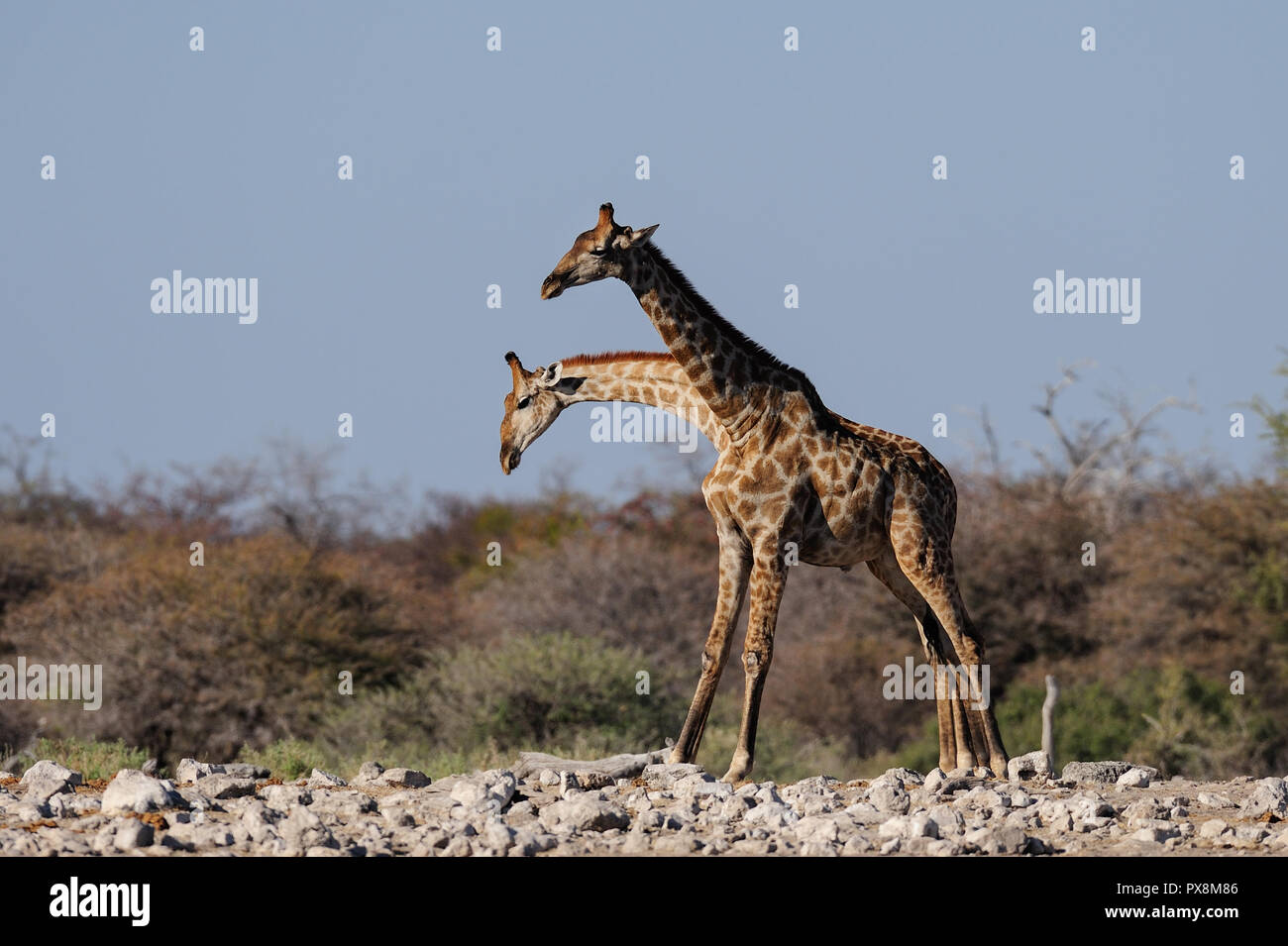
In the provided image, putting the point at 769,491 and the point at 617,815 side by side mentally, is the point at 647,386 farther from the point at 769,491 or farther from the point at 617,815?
the point at 617,815

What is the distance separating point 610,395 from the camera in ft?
36.4

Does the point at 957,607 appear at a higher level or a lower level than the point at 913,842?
higher

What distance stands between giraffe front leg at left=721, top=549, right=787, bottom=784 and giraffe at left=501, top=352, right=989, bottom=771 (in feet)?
2.34

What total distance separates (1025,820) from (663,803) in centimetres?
187

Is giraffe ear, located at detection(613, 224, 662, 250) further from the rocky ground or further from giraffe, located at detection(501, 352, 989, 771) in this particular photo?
the rocky ground

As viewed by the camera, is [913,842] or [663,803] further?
[663,803]

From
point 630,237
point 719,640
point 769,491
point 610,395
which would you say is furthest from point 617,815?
point 630,237

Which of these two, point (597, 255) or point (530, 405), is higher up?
point (597, 255)

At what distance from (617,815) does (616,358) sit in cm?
372

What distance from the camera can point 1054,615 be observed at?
29.0 m

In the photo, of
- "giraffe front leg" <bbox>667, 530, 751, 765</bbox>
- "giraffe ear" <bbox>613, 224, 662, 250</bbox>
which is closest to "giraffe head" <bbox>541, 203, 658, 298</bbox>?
"giraffe ear" <bbox>613, 224, 662, 250</bbox>

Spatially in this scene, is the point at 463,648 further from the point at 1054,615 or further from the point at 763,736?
the point at 1054,615

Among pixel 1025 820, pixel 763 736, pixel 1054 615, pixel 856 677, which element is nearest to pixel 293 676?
pixel 763 736
